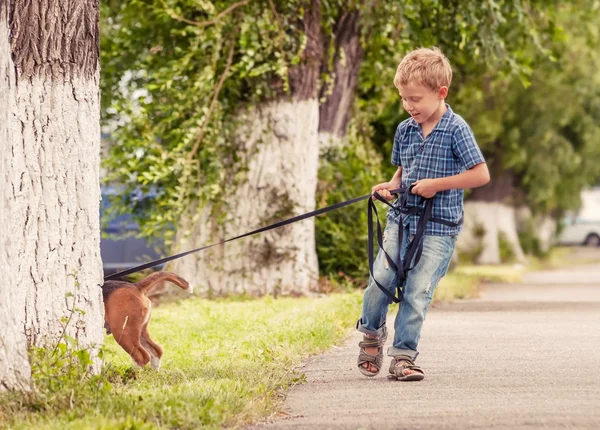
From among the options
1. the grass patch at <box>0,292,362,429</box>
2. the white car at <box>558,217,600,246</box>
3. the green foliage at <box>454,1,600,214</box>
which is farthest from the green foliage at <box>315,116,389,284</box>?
the white car at <box>558,217,600,246</box>

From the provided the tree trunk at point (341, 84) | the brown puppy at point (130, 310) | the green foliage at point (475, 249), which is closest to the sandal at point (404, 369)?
the brown puppy at point (130, 310)

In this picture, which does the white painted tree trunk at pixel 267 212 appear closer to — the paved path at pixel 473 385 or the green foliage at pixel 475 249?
the paved path at pixel 473 385

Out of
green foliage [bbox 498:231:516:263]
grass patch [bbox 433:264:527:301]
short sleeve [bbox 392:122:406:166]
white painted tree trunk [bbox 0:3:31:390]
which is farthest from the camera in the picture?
green foliage [bbox 498:231:516:263]

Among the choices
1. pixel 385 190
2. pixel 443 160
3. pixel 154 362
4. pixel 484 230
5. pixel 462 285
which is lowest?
pixel 484 230

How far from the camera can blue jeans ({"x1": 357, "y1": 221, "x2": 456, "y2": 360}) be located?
7000mm

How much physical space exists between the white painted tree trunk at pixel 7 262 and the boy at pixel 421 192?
218 cm

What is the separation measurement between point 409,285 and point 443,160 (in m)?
0.76

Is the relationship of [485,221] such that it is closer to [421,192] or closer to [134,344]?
[421,192]

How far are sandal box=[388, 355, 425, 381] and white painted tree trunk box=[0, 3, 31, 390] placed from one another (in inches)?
85.8

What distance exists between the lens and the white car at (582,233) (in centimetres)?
6288

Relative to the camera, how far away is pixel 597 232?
206 feet

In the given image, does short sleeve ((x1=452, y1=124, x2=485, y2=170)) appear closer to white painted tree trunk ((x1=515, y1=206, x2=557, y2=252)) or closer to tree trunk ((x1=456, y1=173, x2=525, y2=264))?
tree trunk ((x1=456, y1=173, x2=525, y2=264))

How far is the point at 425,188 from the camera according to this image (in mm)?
6852

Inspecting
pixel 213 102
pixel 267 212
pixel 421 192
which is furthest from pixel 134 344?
pixel 267 212
